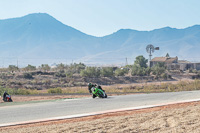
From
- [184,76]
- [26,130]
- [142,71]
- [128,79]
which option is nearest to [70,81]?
[128,79]

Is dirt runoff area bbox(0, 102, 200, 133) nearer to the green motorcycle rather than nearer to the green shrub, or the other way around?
the green motorcycle

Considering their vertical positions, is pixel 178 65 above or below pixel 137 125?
above

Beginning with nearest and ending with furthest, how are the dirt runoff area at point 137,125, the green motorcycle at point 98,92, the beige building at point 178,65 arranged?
1. the dirt runoff area at point 137,125
2. the green motorcycle at point 98,92
3. the beige building at point 178,65

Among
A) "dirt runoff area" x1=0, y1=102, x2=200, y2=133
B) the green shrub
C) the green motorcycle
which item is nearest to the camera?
"dirt runoff area" x1=0, y1=102, x2=200, y2=133

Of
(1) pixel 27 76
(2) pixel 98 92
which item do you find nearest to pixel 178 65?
(1) pixel 27 76

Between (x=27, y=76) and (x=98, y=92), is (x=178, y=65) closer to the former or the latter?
(x=27, y=76)

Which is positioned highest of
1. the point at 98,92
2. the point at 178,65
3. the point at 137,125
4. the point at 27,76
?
the point at 178,65

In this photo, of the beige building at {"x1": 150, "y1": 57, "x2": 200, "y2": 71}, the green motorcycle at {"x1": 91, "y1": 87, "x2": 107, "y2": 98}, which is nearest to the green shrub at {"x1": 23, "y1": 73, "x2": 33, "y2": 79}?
the green motorcycle at {"x1": 91, "y1": 87, "x2": 107, "y2": 98}

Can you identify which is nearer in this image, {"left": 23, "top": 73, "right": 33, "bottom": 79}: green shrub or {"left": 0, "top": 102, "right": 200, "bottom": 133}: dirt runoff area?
{"left": 0, "top": 102, "right": 200, "bottom": 133}: dirt runoff area

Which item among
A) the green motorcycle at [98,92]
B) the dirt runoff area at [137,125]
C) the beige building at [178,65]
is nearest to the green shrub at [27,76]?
the green motorcycle at [98,92]

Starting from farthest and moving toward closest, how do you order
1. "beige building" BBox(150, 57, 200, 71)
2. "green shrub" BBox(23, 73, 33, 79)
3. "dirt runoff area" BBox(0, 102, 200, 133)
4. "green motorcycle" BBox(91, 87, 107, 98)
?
1. "beige building" BBox(150, 57, 200, 71)
2. "green shrub" BBox(23, 73, 33, 79)
3. "green motorcycle" BBox(91, 87, 107, 98)
4. "dirt runoff area" BBox(0, 102, 200, 133)

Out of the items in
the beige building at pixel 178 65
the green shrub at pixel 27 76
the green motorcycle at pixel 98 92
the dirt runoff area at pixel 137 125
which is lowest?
the dirt runoff area at pixel 137 125

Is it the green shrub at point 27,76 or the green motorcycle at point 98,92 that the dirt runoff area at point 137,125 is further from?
the green shrub at point 27,76

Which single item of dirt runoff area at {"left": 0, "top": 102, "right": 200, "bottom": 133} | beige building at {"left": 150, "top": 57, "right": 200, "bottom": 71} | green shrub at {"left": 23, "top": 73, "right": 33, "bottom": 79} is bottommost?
dirt runoff area at {"left": 0, "top": 102, "right": 200, "bottom": 133}
